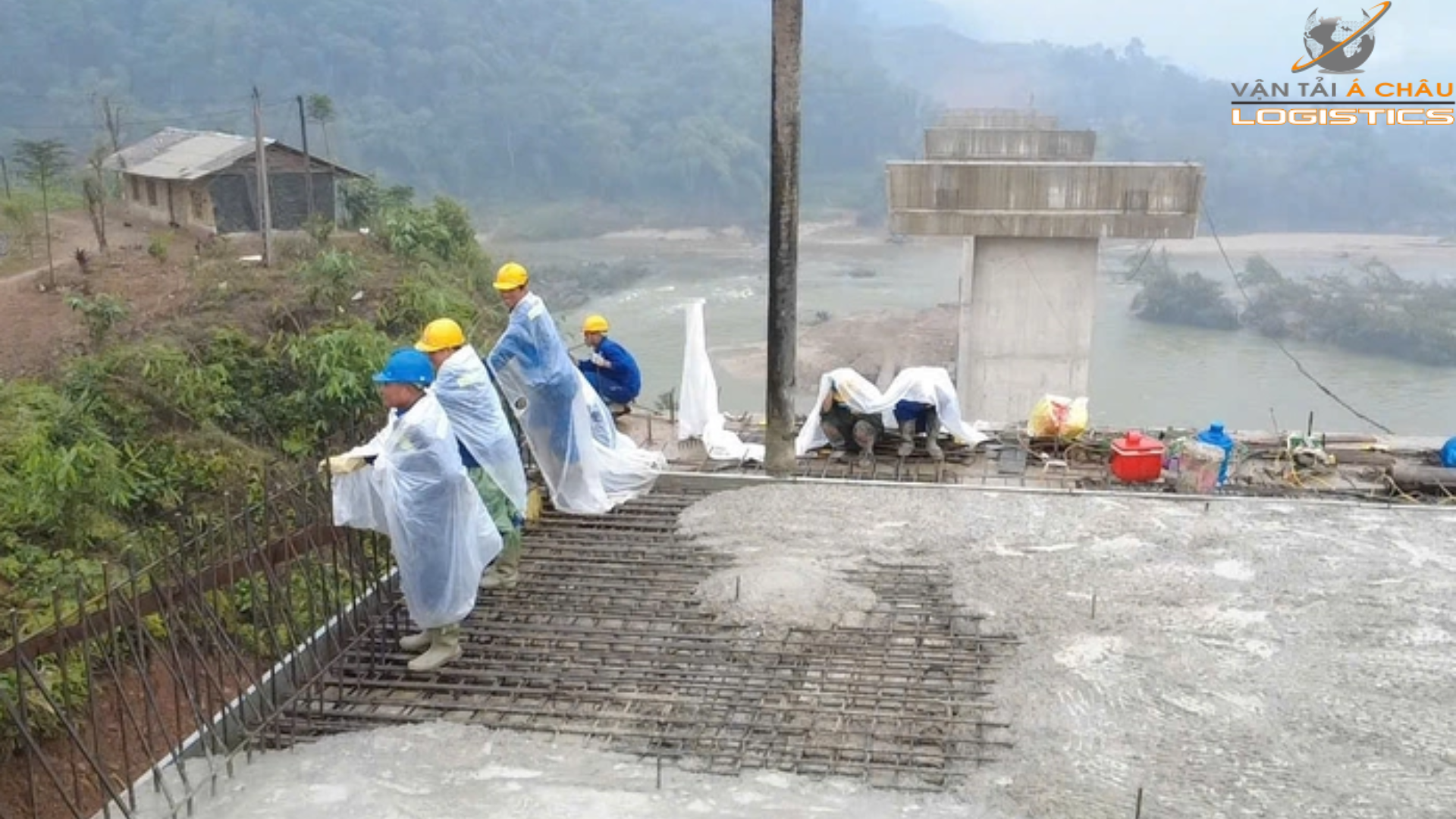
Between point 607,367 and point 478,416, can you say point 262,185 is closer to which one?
point 607,367

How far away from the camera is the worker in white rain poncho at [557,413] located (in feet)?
20.4

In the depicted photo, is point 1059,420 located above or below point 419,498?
below

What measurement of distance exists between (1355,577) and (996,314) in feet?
23.3

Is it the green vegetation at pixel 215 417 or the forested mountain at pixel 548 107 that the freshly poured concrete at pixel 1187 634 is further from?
the forested mountain at pixel 548 107

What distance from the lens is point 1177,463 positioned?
23.6ft

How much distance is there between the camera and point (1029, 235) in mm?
12062

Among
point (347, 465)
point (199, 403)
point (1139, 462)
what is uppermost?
point (347, 465)

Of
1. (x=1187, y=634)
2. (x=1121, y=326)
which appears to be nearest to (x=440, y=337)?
(x=1187, y=634)

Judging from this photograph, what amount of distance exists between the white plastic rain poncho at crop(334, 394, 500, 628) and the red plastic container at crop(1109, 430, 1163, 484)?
424 cm

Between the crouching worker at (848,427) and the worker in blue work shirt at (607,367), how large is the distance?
131 centimetres

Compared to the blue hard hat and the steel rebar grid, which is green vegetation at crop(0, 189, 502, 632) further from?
the blue hard hat

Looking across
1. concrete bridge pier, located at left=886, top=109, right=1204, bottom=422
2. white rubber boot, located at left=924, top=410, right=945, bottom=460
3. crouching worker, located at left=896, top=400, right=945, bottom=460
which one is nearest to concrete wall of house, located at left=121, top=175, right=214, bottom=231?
concrete bridge pier, located at left=886, top=109, right=1204, bottom=422

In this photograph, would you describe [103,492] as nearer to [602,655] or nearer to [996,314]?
[602,655]

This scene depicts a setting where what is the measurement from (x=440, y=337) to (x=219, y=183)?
53.7 ft
